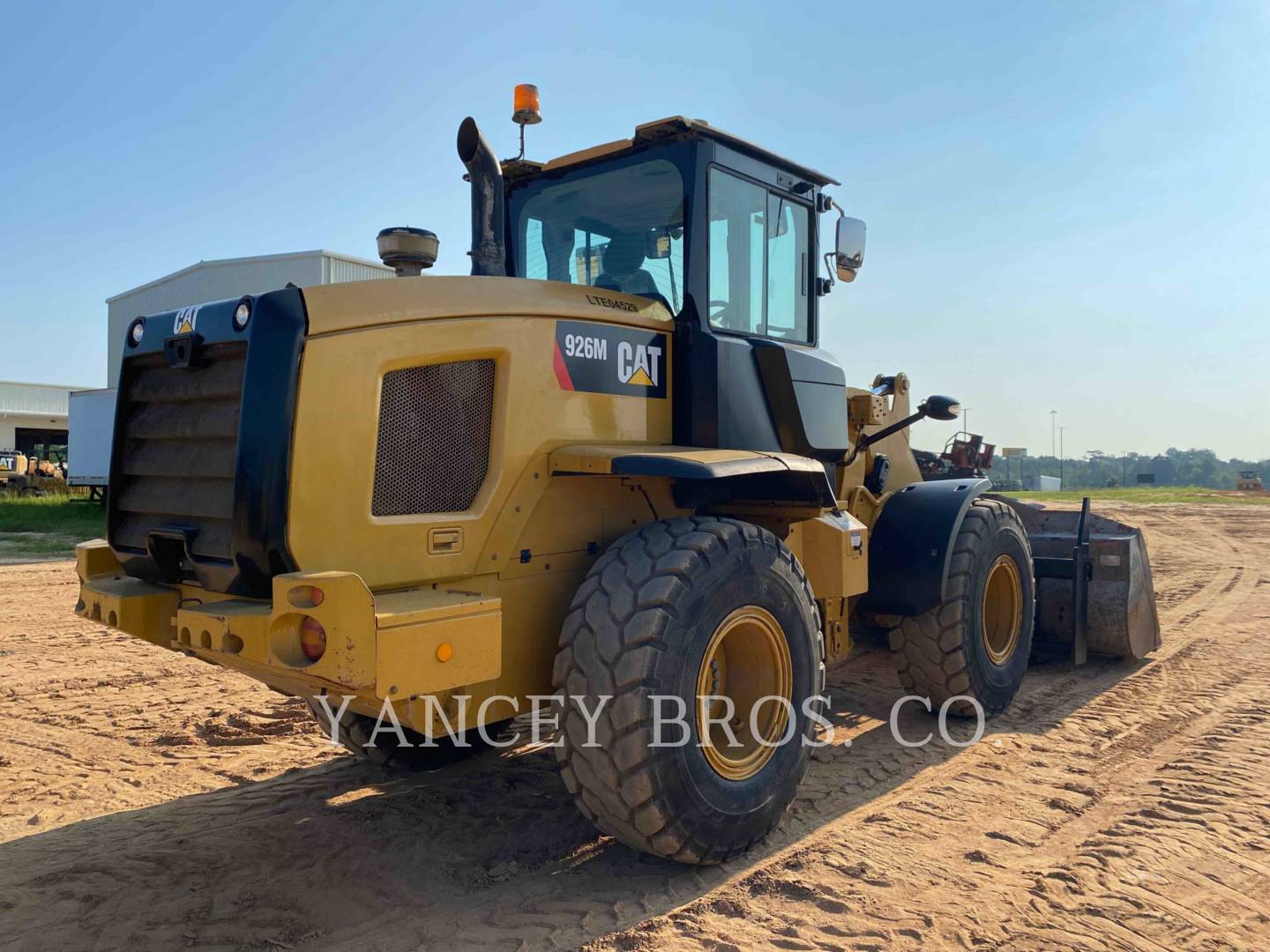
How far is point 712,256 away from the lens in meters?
4.54

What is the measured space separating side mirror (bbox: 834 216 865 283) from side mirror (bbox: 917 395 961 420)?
3.07ft

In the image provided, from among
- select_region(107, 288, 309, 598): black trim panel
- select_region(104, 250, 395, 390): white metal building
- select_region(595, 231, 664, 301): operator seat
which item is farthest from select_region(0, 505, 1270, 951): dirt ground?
select_region(104, 250, 395, 390): white metal building

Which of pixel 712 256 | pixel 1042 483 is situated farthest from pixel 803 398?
pixel 1042 483

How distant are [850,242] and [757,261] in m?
0.75

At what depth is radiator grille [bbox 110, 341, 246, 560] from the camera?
345 cm

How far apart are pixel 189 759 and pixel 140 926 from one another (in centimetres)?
202

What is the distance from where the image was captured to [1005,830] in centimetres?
407

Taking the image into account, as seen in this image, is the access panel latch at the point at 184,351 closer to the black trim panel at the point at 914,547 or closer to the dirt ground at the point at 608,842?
the dirt ground at the point at 608,842

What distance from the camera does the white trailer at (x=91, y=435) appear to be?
23.1 m

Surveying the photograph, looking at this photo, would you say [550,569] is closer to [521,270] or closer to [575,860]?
[575,860]

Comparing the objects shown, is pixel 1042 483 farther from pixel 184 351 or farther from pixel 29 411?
pixel 184 351

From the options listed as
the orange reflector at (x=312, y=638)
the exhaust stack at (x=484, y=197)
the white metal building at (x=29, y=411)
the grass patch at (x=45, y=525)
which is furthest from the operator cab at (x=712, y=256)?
the white metal building at (x=29, y=411)

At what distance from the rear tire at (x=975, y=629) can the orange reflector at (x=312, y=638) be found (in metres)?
3.64

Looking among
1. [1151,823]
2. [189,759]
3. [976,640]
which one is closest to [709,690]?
[1151,823]
